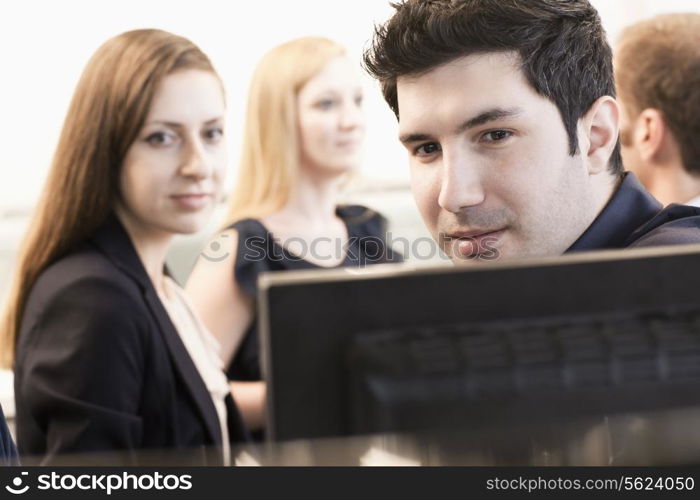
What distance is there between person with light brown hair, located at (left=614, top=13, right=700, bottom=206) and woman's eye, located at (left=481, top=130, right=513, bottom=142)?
2.13 ft

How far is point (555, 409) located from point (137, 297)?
0.88m

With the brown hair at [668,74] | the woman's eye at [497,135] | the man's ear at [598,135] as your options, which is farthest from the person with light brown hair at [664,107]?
the woman's eye at [497,135]

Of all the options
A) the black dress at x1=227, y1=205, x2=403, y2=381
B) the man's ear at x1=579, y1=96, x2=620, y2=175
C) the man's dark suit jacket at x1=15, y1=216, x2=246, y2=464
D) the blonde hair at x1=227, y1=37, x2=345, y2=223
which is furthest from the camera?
the blonde hair at x1=227, y1=37, x2=345, y2=223

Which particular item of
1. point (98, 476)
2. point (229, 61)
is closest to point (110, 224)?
point (98, 476)

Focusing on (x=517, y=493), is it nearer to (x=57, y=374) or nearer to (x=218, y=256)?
(x=57, y=374)

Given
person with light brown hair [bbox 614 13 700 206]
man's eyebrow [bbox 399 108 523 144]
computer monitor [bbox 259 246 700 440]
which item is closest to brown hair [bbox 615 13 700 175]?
person with light brown hair [bbox 614 13 700 206]

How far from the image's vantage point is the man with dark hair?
2.70 feet

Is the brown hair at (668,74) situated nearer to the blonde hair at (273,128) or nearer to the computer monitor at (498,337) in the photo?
the blonde hair at (273,128)

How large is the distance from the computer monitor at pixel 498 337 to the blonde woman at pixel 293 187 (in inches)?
47.7

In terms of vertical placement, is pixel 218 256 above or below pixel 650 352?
above

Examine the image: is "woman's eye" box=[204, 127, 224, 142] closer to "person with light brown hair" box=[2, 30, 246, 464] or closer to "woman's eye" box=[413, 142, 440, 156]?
"person with light brown hair" box=[2, 30, 246, 464]

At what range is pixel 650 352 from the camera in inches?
16.7

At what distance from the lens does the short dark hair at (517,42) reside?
0.84 meters

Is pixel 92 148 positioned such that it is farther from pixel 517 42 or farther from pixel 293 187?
pixel 517 42
